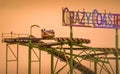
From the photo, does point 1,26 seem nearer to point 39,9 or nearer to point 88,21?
point 39,9

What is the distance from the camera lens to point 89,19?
3.65 meters

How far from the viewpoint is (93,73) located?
14.4 ft

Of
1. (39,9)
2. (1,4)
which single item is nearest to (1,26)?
(1,4)

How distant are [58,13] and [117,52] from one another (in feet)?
8.28

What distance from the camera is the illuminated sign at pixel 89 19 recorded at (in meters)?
3.49

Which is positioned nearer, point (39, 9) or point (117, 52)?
point (117, 52)

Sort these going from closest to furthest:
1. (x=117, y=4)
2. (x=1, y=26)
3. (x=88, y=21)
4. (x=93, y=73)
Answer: (x=88, y=21)
(x=93, y=73)
(x=1, y=26)
(x=117, y=4)

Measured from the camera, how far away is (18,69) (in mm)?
5652

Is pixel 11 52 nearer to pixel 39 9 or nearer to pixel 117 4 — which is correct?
pixel 39 9

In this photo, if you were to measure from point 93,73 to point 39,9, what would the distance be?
2170mm

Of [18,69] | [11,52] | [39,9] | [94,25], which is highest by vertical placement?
[39,9]

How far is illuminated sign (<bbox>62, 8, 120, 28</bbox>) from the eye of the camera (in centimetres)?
349

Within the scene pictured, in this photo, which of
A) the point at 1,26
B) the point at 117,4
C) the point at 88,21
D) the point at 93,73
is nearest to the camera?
the point at 88,21

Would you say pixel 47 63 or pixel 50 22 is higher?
pixel 50 22
